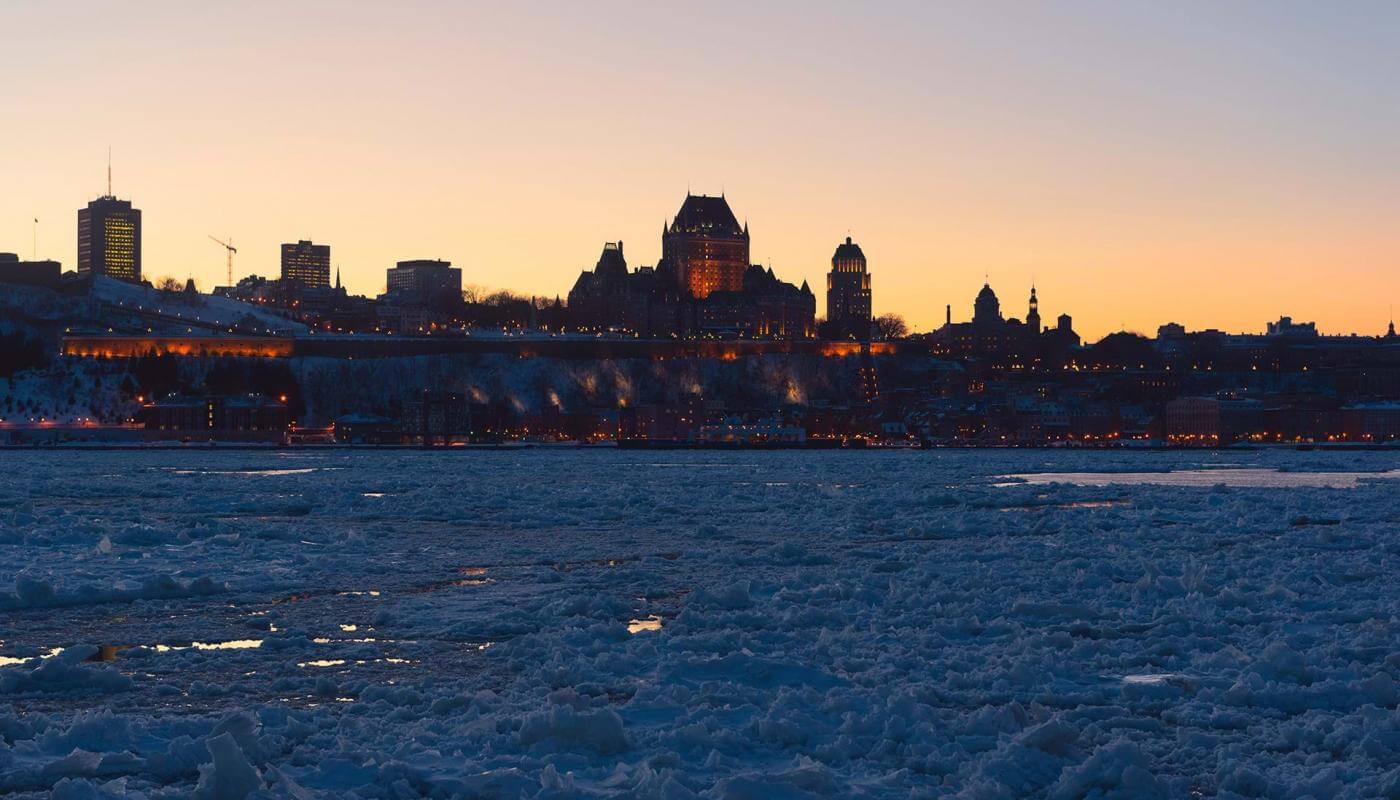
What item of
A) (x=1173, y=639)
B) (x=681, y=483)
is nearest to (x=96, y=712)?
(x=1173, y=639)

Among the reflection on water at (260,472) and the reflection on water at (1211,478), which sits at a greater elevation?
the reflection on water at (260,472)

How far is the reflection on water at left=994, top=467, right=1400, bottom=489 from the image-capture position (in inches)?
2213

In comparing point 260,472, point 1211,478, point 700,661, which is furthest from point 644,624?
point 260,472

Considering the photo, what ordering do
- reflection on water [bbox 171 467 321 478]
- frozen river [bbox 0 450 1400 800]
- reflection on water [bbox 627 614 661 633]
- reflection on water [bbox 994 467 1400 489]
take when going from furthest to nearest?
reflection on water [bbox 171 467 321 478]
reflection on water [bbox 994 467 1400 489]
reflection on water [bbox 627 614 661 633]
frozen river [bbox 0 450 1400 800]

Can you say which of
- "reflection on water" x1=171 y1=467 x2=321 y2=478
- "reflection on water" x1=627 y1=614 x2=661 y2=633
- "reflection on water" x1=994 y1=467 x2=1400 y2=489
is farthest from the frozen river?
"reflection on water" x1=171 y1=467 x2=321 y2=478

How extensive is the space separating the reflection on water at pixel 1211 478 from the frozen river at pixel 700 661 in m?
26.9

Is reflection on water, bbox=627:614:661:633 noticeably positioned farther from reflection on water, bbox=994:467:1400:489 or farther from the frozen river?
reflection on water, bbox=994:467:1400:489

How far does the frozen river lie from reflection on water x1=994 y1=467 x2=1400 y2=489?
88.2 feet

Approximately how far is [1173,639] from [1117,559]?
797 cm

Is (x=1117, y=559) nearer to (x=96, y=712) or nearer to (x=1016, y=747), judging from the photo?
(x=1016, y=747)

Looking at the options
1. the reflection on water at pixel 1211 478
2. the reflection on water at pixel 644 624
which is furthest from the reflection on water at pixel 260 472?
the reflection on water at pixel 644 624

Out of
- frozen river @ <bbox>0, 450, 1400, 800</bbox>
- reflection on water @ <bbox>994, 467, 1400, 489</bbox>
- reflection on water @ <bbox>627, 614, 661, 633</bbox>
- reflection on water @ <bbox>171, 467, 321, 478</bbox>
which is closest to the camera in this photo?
frozen river @ <bbox>0, 450, 1400, 800</bbox>

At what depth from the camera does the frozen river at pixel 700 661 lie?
1036 centimetres

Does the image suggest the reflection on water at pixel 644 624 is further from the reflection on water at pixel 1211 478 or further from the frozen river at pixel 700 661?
the reflection on water at pixel 1211 478
